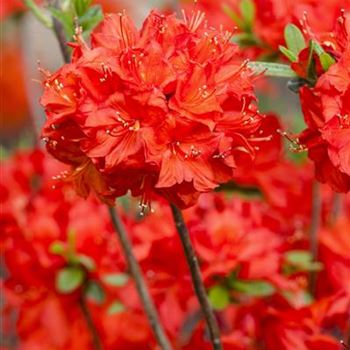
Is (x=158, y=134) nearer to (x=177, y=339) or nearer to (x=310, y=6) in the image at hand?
(x=310, y=6)

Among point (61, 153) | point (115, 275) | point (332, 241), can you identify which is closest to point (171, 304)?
point (115, 275)

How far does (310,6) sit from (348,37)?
0.24 meters

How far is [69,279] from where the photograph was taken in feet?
4.21

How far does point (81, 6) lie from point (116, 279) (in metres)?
0.34

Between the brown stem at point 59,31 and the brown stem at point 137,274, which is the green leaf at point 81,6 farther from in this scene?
the brown stem at point 137,274

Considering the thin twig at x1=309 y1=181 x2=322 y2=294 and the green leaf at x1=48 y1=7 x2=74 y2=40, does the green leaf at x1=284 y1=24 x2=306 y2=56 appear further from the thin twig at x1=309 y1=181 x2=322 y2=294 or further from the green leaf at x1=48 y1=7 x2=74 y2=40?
the thin twig at x1=309 y1=181 x2=322 y2=294

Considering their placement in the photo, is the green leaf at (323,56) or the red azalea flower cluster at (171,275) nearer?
the green leaf at (323,56)

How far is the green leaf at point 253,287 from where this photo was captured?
123cm

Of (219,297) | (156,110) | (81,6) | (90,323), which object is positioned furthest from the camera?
(90,323)

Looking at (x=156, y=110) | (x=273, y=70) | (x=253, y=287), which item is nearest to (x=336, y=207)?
(x=253, y=287)

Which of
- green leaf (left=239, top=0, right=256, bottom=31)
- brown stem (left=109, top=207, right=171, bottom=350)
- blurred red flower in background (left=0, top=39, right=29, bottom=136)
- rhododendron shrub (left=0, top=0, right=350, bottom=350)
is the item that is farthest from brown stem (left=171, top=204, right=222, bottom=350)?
blurred red flower in background (left=0, top=39, right=29, bottom=136)

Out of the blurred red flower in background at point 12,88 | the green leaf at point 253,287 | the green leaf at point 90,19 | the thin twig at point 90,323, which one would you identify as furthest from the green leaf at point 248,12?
the blurred red flower in background at point 12,88

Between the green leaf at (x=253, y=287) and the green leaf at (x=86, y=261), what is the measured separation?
7.0 inches

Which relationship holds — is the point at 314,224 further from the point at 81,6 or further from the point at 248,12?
the point at 81,6
